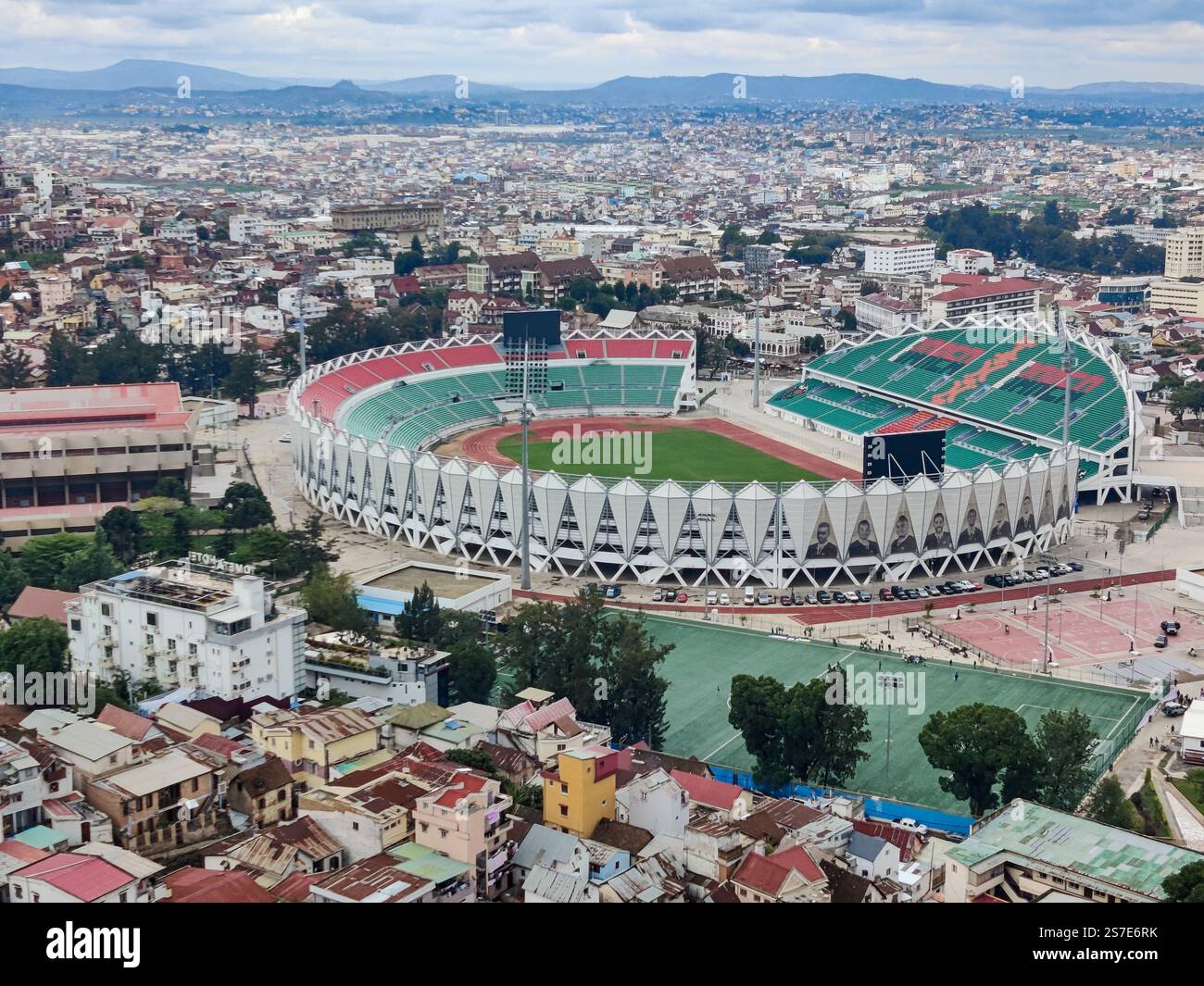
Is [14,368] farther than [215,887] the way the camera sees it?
Yes

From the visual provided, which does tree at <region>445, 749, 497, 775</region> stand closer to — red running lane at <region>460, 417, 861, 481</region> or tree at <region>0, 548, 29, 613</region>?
tree at <region>0, 548, 29, 613</region>

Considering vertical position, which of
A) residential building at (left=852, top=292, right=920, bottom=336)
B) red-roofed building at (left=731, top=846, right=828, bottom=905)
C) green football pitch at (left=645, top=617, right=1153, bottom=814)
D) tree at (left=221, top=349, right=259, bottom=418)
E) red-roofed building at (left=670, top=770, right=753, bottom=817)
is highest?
residential building at (left=852, top=292, right=920, bottom=336)

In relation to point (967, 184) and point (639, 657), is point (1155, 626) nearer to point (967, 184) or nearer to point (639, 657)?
point (639, 657)

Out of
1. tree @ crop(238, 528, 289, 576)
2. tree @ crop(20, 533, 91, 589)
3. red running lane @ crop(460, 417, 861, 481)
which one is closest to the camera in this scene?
tree @ crop(20, 533, 91, 589)

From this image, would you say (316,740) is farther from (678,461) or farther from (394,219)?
(394,219)

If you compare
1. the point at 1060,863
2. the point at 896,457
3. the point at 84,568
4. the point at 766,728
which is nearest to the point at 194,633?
the point at 766,728

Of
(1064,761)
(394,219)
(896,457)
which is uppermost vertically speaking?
(394,219)

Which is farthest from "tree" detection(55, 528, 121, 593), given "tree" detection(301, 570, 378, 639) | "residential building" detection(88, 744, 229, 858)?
"residential building" detection(88, 744, 229, 858)

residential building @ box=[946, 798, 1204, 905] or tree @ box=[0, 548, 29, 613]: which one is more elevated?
residential building @ box=[946, 798, 1204, 905]
